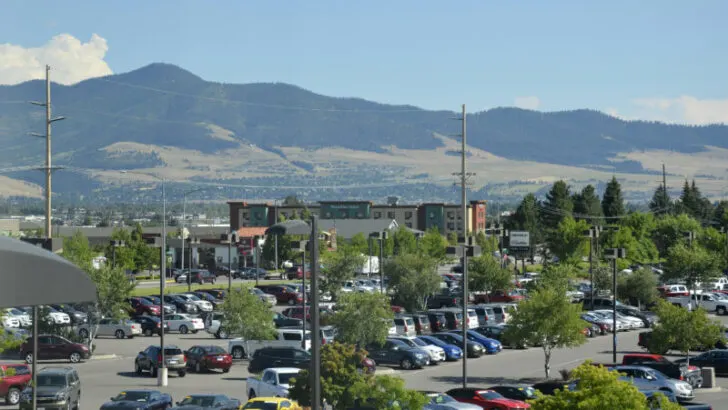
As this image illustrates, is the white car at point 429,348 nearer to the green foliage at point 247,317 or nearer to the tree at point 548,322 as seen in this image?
the tree at point 548,322

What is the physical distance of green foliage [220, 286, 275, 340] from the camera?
159 feet

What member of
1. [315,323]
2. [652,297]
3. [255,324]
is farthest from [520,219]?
[315,323]

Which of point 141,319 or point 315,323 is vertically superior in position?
point 315,323

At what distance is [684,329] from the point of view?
4434 cm

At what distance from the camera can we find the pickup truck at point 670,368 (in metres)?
39.7

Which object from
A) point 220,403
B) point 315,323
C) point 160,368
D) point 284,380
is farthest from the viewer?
point 160,368

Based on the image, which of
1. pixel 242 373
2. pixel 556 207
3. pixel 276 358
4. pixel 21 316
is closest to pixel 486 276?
pixel 21 316

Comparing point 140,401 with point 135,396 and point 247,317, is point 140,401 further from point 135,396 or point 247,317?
point 247,317

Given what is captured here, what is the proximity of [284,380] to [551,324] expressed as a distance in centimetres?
1294

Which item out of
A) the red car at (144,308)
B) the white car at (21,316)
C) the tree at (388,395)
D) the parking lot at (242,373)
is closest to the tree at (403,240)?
the red car at (144,308)

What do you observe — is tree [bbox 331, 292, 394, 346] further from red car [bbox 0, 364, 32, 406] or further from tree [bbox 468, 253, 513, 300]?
tree [bbox 468, 253, 513, 300]

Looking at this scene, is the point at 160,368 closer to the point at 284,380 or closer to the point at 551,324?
the point at 284,380

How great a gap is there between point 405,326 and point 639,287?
24.0 metres

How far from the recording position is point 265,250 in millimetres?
123812
